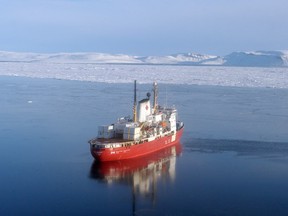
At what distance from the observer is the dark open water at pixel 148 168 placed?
20.4ft

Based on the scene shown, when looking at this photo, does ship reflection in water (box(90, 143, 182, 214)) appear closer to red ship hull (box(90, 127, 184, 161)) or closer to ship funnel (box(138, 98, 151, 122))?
red ship hull (box(90, 127, 184, 161))

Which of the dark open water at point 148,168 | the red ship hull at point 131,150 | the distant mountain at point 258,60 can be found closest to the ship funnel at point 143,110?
the red ship hull at point 131,150

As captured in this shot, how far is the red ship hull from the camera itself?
8.22 metres

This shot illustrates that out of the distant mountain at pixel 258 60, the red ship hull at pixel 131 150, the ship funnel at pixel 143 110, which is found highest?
the distant mountain at pixel 258 60

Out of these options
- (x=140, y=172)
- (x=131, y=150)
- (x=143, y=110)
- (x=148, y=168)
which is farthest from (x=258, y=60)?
(x=140, y=172)

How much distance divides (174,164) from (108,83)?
15579mm

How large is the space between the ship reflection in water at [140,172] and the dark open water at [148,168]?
17mm

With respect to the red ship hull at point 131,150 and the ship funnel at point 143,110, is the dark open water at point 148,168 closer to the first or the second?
the red ship hull at point 131,150

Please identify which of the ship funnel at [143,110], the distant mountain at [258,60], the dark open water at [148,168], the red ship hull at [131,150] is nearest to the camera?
the dark open water at [148,168]

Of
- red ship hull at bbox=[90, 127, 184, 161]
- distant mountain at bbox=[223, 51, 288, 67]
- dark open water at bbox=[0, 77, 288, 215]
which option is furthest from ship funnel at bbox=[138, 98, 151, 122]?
distant mountain at bbox=[223, 51, 288, 67]

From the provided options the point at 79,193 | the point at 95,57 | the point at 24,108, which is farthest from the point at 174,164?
the point at 95,57

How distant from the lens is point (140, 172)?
7914 mm

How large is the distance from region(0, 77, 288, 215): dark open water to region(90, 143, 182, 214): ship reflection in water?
0.7 inches

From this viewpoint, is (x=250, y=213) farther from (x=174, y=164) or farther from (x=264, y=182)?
(x=174, y=164)
